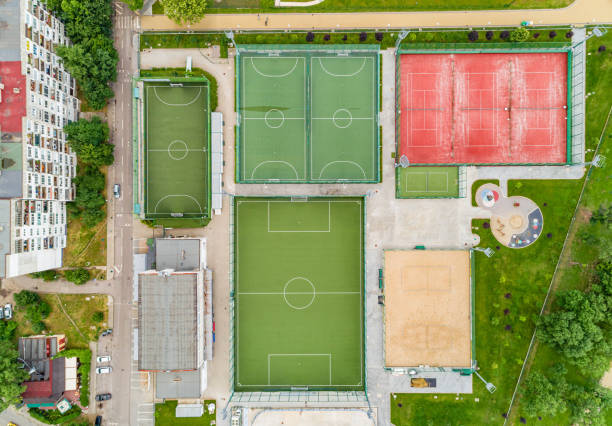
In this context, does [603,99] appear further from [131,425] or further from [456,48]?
[131,425]

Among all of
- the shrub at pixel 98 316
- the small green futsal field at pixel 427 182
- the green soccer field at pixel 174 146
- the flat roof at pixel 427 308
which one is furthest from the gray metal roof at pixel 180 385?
the small green futsal field at pixel 427 182

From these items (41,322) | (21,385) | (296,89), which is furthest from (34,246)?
(296,89)

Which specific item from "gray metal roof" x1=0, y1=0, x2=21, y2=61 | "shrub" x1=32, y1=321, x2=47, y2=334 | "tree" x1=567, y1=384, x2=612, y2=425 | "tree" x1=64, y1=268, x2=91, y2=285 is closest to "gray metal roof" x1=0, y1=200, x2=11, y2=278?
"tree" x1=64, y1=268, x2=91, y2=285

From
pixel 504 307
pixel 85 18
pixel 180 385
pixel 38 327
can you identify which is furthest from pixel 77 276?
pixel 504 307

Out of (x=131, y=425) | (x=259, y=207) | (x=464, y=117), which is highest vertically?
(x=464, y=117)

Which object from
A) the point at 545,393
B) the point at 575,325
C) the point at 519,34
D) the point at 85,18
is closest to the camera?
the point at 575,325

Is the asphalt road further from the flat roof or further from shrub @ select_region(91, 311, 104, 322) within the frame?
the flat roof

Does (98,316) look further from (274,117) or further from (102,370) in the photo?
(274,117)

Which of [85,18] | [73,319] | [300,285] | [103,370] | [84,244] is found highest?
[85,18]
